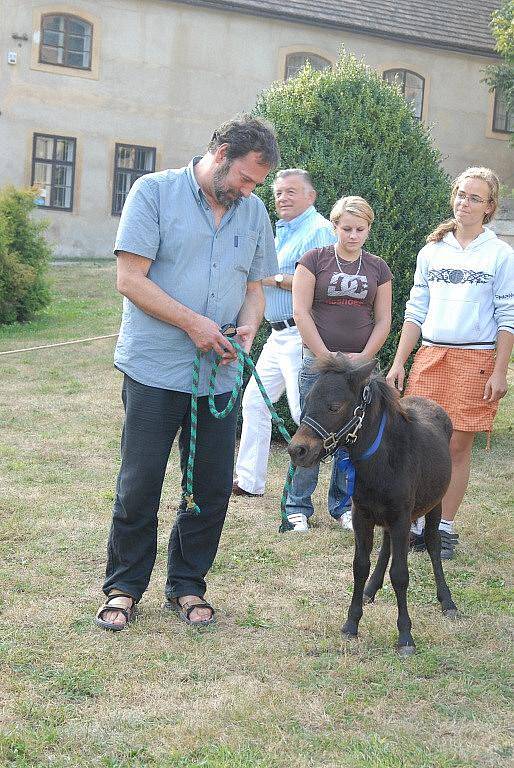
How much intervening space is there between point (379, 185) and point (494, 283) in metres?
2.92

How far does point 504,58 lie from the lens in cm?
2594

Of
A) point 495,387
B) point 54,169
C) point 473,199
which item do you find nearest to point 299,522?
point 495,387

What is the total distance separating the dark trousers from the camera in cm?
439

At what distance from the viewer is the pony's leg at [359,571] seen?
4500 millimetres

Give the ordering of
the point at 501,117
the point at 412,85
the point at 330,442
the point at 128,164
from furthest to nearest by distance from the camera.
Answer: the point at 501,117 < the point at 412,85 < the point at 128,164 < the point at 330,442

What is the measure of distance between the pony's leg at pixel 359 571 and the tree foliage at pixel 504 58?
70.5ft

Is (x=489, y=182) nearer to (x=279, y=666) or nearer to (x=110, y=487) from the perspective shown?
(x=279, y=666)

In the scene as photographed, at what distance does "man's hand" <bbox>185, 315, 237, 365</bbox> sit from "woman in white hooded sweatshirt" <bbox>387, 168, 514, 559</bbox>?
1656 mm

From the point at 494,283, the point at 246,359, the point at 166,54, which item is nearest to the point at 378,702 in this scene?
the point at 246,359

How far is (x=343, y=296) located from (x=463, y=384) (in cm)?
91

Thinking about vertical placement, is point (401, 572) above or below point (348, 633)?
above

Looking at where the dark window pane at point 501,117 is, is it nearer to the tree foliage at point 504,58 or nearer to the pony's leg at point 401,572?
the tree foliage at point 504,58

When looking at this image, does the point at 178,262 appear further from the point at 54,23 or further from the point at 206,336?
the point at 54,23

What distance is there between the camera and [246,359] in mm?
4453
